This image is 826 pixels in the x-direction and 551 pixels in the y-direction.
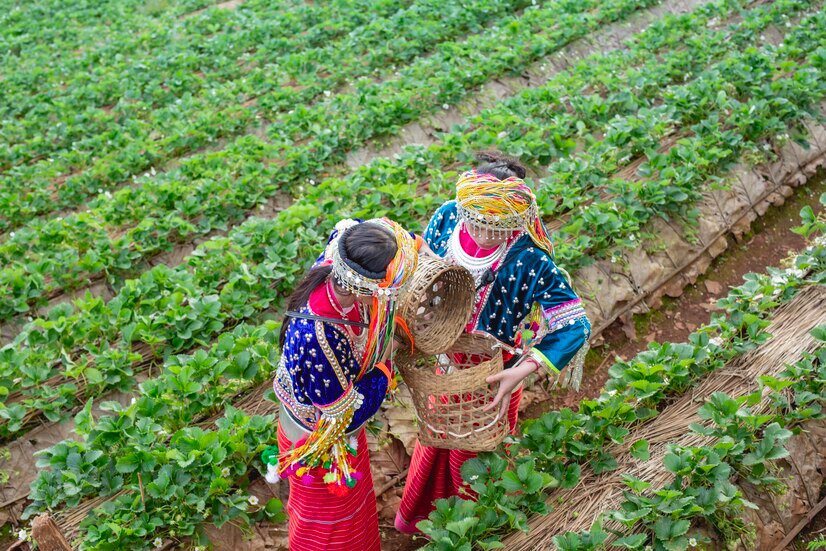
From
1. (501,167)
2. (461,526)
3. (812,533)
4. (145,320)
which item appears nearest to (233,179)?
(145,320)

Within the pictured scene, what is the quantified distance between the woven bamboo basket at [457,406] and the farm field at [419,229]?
352mm

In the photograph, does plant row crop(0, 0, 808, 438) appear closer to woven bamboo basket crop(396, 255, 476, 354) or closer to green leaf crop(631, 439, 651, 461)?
woven bamboo basket crop(396, 255, 476, 354)

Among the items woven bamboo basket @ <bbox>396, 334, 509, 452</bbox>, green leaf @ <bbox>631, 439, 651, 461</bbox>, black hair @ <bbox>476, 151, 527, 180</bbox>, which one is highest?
black hair @ <bbox>476, 151, 527, 180</bbox>

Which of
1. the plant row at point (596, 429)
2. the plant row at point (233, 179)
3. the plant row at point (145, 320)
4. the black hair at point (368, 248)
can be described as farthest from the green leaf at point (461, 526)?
the plant row at point (233, 179)

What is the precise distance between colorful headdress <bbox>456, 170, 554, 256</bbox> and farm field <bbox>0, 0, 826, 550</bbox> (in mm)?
1188

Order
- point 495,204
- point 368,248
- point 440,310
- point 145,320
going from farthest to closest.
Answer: point 145,320 → point 440,310 → point 495,204 → point 368,248

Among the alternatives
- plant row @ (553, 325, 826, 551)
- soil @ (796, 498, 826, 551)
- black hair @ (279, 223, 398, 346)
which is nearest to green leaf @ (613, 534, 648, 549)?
plant row @ (553, 325, 826, 551)

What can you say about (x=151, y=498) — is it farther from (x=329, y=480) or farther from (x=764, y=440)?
(x=764, y=440)

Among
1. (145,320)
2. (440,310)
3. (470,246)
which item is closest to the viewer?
(440,310)

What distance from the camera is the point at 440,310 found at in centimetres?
314

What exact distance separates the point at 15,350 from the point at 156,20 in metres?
10.1

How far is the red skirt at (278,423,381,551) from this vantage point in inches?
119

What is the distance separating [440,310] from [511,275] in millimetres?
375

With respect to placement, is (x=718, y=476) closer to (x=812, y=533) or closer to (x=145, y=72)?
(x=812, y=533)
